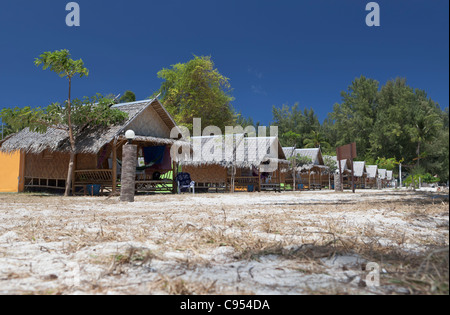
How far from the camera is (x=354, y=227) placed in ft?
11.3

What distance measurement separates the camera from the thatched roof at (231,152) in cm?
1761

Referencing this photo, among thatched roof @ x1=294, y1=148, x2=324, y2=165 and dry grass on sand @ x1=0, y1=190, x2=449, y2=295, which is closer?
dry grass on sand @ x1=0, y1=190, x2=449, y2=295

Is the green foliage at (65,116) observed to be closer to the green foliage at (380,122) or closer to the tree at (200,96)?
the tree at (200,96)

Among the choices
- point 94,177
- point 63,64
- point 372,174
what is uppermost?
point 63,64

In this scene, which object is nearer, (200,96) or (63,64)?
(63,64)

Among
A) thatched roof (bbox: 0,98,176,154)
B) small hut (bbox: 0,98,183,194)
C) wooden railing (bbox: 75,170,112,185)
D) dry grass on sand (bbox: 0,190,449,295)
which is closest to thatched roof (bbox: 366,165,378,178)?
small hut (bbox: 0,98,183,194)

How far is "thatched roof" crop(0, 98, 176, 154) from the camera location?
38.7ft

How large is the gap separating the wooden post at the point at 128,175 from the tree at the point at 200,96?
2343cm

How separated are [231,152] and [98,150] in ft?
27.3

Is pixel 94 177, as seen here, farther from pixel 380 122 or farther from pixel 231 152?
pixel 380 122

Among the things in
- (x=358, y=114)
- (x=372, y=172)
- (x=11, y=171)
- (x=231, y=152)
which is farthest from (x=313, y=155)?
(x=358, y=114)

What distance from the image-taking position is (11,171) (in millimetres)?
15391

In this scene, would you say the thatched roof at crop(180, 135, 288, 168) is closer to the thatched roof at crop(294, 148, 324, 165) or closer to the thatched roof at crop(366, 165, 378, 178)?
the thatched roof at crop(294, 148, 324, 165)
